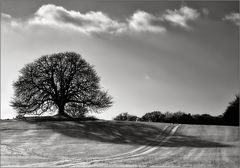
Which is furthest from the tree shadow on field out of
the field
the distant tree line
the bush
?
the bush

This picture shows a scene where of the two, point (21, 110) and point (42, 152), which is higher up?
point (21, 110)

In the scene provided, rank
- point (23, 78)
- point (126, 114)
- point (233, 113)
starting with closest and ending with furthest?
point (23, 78)
point (233, 113)
point (126, 114)

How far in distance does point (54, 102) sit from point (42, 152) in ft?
104

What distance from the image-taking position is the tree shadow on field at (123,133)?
41.7 metres

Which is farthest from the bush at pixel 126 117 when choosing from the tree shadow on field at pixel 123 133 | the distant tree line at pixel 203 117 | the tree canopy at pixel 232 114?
the tree shadow on field at pixel 123 133

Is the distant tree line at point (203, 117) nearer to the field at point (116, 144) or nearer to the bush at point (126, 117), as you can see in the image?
the bush at point (126, 117)

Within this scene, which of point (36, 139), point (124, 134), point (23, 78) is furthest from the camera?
point (23, 78)

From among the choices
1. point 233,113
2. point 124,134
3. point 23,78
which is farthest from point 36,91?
point 233,113

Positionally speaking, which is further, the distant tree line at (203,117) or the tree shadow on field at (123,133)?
the distant tree line at (203,117)

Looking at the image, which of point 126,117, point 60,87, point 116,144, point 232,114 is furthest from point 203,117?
point 116,144

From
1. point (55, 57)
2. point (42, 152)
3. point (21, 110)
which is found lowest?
point (42, 152)

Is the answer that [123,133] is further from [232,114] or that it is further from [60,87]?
[232,114]

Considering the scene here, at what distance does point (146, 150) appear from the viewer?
117 ft

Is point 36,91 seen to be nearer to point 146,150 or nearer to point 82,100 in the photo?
point 82,100
